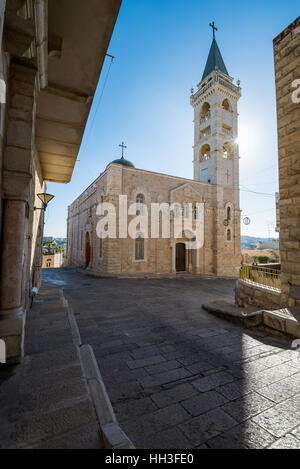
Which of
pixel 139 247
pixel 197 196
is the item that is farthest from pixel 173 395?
pixel 197 196

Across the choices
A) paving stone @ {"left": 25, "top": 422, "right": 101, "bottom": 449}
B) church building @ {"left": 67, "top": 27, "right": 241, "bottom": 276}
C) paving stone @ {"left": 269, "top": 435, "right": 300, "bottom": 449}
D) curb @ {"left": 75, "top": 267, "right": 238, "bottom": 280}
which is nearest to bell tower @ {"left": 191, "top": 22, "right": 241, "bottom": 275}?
church building @ {"left": 67, "top": 27, "right": 241, "bottom": 276}

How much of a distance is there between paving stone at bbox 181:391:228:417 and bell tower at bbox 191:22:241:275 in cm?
1636

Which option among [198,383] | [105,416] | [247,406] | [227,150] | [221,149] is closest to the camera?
[105,416]

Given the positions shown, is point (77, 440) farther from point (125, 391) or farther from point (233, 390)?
point (233, 390)

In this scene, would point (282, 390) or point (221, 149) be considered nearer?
point (282, 390)

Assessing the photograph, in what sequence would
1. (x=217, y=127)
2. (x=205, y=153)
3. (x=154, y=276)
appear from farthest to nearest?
(x=205, y=153) → (x=217, y=127) → (x=154, y=276)

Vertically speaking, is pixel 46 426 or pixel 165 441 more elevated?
pixel 46 426

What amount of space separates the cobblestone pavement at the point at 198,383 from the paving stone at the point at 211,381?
0.04ft

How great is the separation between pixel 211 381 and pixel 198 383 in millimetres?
185

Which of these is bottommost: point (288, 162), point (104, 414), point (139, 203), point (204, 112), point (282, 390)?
point (282, 390)

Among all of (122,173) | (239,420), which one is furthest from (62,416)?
(122,173)

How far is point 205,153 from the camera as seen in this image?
21.2 m

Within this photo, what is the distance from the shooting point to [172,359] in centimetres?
326
